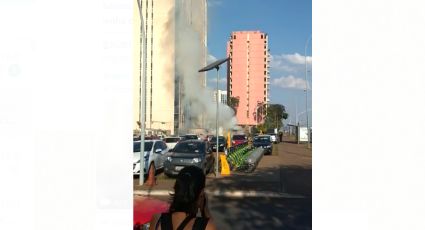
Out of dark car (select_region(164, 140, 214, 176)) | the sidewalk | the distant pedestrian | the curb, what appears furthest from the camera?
dark car (select_region(164, 140, 214, 176))

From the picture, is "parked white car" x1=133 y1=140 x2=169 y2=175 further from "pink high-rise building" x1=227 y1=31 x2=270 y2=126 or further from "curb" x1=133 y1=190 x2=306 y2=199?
"pink high-rise building" x1=227 y1=31 x2=270 y2=126

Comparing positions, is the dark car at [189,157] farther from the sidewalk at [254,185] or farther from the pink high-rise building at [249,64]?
the pink high-rise building at [249,64]

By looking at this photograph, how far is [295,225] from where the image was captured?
5.07m

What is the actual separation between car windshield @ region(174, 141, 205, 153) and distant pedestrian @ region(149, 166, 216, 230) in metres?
8.26

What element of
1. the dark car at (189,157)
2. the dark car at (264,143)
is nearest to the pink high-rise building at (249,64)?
the dark car at (189,157)

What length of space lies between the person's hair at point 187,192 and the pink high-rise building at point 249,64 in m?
2.14

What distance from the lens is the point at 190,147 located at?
33.2 ft

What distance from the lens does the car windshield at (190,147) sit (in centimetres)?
994

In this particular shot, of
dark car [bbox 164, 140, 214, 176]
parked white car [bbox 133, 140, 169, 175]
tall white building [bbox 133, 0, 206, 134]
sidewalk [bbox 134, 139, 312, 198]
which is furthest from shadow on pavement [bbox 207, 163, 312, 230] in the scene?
tall white building [bbox 133, 0, 206, 134]

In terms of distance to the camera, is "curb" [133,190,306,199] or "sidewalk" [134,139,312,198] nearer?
"curb" [133,190,306,199]

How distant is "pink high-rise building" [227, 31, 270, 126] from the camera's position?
368 centimetres
